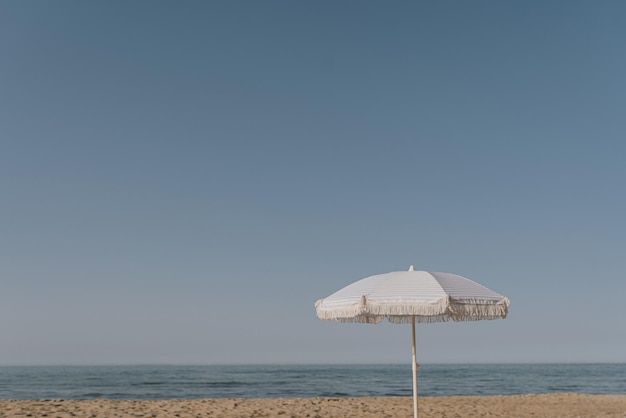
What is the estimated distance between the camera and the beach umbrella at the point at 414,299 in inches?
261

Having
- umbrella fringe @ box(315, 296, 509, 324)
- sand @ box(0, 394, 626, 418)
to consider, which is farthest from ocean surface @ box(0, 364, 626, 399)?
umbrella fringe @ box(315, 296, 509, 324)

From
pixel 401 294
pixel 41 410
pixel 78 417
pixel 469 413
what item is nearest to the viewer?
pixel 401 294

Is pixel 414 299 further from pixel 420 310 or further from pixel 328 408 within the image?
pixel 328 408

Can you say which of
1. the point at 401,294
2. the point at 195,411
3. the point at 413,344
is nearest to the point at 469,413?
the point at 195,411

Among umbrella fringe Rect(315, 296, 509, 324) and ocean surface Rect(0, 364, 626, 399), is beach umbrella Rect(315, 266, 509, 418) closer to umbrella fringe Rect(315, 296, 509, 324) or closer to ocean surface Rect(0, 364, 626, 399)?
umbrella fringe Rect(315, 296, 509, 324)

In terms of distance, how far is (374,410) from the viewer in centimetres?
1603

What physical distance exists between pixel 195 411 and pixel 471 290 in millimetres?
10085

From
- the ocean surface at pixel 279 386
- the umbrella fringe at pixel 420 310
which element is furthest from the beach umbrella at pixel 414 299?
the ocean surface at pixel 279 386

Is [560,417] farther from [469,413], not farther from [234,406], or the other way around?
[234,406]

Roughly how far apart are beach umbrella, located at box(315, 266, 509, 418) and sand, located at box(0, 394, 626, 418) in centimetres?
806

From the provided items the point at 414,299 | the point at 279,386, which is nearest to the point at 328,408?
the point at 414,299

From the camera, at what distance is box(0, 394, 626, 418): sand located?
14312mm

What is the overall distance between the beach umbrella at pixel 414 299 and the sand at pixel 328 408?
26.5 ft

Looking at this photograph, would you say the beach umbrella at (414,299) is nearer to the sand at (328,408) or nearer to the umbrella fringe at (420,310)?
the umbrella fringe at (420,310)
